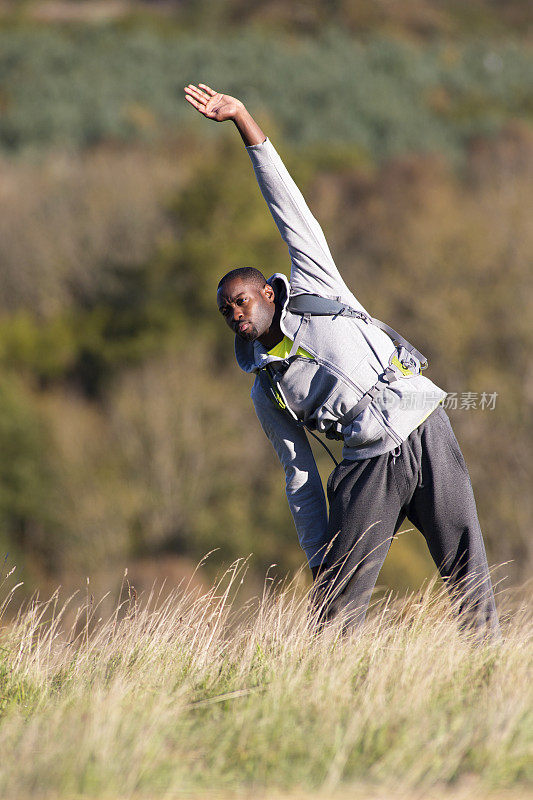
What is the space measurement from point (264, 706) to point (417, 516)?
1.00 meters

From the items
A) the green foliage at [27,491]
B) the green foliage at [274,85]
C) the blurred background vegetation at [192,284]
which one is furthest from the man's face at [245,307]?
the green foliage at [274,85]

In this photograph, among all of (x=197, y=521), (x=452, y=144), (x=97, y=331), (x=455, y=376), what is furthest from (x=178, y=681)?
(x=452, y=144)

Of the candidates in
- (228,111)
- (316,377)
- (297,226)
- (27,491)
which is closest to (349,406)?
(316,377)

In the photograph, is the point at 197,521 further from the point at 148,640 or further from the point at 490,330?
the point at 148,640

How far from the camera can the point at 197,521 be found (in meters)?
25.6

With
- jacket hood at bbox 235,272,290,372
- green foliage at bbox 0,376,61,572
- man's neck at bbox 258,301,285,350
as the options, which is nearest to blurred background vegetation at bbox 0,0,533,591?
green foliage at bbox 0,376,61,572

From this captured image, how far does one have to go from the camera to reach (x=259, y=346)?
3434 millimetres

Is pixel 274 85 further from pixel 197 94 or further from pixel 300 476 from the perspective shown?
pixel 300 476

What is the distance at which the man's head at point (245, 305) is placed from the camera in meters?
3.28

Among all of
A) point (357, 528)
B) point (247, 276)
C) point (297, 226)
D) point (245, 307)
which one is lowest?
point (357, 528)

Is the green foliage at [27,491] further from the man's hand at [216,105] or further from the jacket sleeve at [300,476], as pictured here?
the man's hand at [216,105]

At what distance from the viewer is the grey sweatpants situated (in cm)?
338

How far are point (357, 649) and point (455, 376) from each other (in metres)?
25.9

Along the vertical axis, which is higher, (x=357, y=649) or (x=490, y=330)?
(x=490, y=330)
